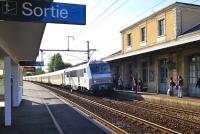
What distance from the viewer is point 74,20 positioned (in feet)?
28.5

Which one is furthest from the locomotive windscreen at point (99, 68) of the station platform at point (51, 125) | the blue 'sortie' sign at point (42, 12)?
the blue 'sortie' sign at point (42, 12)

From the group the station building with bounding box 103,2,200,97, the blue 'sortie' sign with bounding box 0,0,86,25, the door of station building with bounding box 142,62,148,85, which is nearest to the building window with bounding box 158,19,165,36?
the station building with bounding box 103,2,200,97

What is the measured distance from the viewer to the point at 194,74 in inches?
1017

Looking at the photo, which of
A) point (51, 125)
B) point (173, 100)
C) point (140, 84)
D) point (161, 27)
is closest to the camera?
point (51, 125)

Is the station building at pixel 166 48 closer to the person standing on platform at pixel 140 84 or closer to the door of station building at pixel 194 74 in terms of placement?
the door of station building at pixel 194 74

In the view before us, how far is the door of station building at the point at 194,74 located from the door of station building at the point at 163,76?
328 cm

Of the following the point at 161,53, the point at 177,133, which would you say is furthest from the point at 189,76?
the point at 177,133

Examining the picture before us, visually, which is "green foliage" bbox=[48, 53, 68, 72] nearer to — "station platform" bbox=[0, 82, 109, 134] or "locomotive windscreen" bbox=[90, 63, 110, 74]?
"locomotive windscreen" bbox=[90, 63, 110, 74]

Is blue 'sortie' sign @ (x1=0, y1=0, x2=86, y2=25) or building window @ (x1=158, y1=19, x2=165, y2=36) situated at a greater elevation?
building window @ (x1=158, y1=19, x2=165, y2=36)

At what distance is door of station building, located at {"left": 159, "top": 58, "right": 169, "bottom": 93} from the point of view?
2963cm

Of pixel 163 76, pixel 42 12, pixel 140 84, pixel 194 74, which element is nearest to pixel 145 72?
pixel 140 84

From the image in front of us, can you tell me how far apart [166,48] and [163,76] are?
4.38m

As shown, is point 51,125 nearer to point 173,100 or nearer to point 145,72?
point 173,100

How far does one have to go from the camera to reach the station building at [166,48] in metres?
25.7
